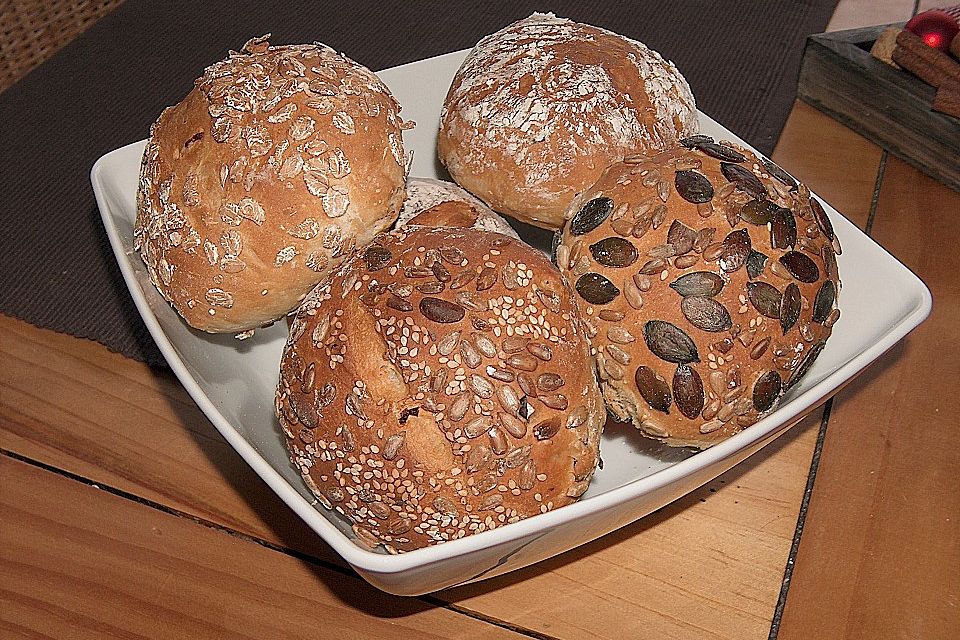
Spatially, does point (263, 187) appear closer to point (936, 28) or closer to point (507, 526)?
point (507, 526)

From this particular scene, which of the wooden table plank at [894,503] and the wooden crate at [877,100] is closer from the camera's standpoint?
the wooden table plank at [894,503]

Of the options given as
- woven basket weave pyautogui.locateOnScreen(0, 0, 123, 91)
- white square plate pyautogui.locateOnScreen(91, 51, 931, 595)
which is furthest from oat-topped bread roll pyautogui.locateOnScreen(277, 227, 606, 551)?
woven basket weave pyautogui.locateOnScreen(0, 0, 123, 91)

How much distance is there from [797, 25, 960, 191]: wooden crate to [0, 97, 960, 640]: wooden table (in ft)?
0.93

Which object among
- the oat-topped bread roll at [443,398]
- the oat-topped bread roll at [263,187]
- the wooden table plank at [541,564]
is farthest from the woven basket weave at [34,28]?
the oat-topped bread roll at [443,398]

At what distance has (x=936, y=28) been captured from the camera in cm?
121

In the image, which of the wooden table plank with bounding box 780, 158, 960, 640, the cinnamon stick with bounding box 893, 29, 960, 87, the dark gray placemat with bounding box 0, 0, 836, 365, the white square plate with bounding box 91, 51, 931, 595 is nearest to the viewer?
Result: the white square plate with bounding box 91, 51, 931, 595

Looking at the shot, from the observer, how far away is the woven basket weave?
4.66ft

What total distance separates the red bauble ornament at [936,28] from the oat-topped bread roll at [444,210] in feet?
2.38

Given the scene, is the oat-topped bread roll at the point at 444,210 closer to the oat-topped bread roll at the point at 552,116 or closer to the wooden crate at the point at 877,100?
the oat-topped bread roll at the point at 552,116

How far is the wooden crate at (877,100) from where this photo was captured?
44.4 inches

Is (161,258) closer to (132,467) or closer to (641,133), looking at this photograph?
(132,467)

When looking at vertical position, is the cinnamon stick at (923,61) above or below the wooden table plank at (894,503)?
above

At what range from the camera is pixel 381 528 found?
2.16 feet

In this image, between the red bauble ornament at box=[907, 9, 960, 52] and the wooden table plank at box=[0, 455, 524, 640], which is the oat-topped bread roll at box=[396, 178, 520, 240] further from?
the red bauble ornament at box=[907, 9, 960, 52]
